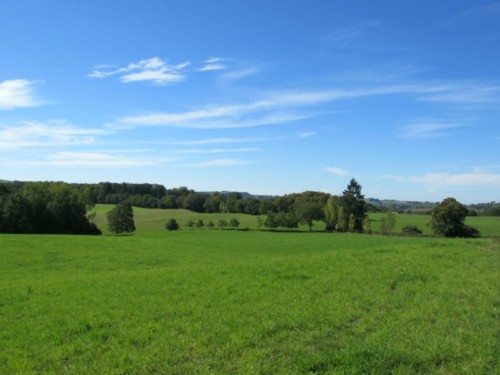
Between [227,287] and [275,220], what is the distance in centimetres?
9992

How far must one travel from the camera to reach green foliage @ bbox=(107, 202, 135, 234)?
106375 mm

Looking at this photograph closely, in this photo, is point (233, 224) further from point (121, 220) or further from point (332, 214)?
point (121, 220)

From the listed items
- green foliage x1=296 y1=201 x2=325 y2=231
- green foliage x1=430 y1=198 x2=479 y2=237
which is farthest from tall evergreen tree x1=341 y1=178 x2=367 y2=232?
green foliage x1=430 y1=198 x2=479 y2=237

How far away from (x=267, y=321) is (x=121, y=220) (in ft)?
333

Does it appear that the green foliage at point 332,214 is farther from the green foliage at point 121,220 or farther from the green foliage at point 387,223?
the green foliage at point 121,220

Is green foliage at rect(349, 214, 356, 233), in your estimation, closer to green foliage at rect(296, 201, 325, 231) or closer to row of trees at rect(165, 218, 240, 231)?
green foliage at rect(296, 201, 325, 231)

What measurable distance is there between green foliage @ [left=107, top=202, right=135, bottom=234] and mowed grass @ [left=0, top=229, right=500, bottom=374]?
9053 centimetres

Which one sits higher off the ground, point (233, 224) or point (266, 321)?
point (266, 321)

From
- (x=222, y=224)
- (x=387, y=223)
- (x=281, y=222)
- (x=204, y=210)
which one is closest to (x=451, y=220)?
(x=387, y=223)

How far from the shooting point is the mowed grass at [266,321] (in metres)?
7.65

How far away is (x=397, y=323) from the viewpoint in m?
9.58

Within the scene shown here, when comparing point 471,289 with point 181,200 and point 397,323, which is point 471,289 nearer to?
point 397,323

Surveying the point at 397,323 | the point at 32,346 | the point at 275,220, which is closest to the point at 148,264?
the point at 32,346

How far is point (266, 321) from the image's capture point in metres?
Answer: 10.0
